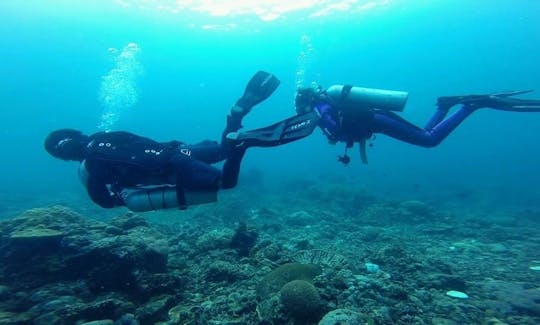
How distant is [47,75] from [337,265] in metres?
106

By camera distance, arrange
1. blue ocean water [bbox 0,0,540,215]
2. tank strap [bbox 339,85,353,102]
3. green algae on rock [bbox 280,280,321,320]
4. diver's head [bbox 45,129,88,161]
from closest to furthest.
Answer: green algae on rock [bbox 280,280,321,320] < diver's head [bbox 45,129,88,161] < tank strap [bbox 339,85,353,102] < blue ocean water [bbox 0,0,540,215]

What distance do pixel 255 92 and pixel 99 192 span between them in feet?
12.8

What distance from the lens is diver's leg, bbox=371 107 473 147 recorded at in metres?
8.59

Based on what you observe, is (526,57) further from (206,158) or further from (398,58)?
(206,158)

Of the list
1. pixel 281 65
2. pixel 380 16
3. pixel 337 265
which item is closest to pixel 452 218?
pixel 337 265

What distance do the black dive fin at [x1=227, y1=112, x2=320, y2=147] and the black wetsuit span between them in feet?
0.99

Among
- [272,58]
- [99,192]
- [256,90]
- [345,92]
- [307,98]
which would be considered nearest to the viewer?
[99,192]

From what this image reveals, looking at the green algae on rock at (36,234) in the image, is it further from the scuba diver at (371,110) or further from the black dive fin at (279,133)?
the scuba diver at (371,110)

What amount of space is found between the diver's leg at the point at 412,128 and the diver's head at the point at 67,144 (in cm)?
663

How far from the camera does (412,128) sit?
8750 mm

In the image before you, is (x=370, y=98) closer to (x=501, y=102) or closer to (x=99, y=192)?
(x=501, y=102)

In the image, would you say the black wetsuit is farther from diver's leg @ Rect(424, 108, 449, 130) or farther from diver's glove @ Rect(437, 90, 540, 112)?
diver's glove @ Rect(437, 90, 540, 112)

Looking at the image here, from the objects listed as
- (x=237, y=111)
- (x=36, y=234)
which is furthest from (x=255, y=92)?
(x=36, y=234)

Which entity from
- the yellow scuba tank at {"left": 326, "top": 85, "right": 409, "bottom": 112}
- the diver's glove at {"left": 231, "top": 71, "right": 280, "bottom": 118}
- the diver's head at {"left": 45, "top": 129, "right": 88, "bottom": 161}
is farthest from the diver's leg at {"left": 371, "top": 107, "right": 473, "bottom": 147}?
the diver's head at {"left": 45, "top": 129, "right": 88, "bottom": 161}
